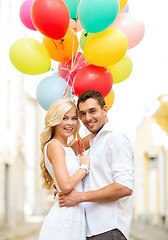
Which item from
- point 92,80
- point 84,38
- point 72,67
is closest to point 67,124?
point 92,80

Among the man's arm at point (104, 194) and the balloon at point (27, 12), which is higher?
the balloon at point (27, 12)

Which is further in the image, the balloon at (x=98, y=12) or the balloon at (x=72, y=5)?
the balloon at (x=72, y=5)

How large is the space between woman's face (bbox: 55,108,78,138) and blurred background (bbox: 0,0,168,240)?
8.77m

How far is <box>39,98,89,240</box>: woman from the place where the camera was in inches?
103

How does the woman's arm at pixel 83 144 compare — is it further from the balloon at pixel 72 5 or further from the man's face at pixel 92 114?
the balloon at pixel 72 5

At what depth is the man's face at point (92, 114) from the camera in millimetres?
2682

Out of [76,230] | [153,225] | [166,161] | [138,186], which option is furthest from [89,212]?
[138,186]

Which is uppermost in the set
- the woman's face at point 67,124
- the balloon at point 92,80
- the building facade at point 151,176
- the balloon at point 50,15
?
the balloon at point 50,15

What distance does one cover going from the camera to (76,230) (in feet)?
8.59

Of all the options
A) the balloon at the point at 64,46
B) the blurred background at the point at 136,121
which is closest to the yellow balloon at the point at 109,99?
the balloon at the point at 64,46

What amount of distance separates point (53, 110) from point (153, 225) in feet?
44.9

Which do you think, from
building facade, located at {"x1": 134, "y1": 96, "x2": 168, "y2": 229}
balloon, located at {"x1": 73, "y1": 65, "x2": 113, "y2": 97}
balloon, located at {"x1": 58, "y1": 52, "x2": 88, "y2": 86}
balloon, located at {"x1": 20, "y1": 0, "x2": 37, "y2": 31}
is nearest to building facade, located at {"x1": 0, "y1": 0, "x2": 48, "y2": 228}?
building facade, located at {"x1": 134, "y1": 96, "x2": 168, "y2": 229}

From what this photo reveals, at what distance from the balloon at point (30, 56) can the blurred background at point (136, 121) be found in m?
8.24

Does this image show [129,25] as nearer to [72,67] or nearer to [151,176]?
[72,67]
